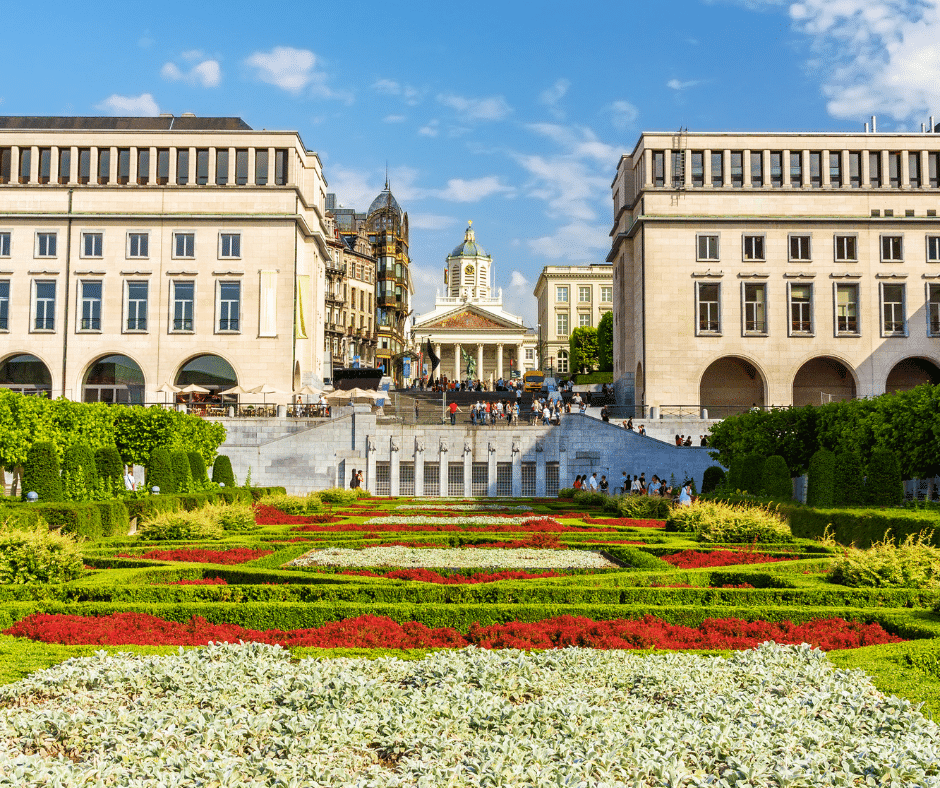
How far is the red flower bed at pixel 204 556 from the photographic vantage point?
1555 cm

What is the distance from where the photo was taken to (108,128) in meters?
62.3

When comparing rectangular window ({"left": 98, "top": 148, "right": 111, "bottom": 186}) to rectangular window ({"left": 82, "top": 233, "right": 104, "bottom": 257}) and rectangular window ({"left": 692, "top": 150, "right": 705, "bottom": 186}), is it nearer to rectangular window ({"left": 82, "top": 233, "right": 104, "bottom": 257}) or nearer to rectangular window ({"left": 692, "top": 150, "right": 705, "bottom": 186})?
rectangular window ({"left": 82, "top": 233, "right": 104, "bottom": 257})

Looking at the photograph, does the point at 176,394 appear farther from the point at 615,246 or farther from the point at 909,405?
the point at 909,405

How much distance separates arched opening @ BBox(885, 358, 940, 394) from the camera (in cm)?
5900

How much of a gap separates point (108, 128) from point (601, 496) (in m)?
49.1

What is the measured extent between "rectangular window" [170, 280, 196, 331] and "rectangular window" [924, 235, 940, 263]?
50.6m

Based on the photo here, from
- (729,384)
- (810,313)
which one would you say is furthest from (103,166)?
(810,313)

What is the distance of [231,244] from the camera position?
192 feet

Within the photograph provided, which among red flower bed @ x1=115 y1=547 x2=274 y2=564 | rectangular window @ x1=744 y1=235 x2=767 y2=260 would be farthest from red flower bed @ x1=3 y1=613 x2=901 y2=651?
rectangular window @ x1=744 y1=235 x2=767 y2=260

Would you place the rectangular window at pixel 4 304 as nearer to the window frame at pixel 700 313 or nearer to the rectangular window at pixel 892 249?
the window frame at pixel 700 313

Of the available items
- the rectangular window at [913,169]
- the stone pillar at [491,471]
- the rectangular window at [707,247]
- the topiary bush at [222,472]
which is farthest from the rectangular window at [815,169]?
the topiary bush at [222,472]

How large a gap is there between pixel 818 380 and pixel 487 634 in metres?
56.3

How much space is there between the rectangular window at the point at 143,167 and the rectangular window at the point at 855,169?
48870mm

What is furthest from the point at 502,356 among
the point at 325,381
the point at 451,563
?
the point at 451,563
